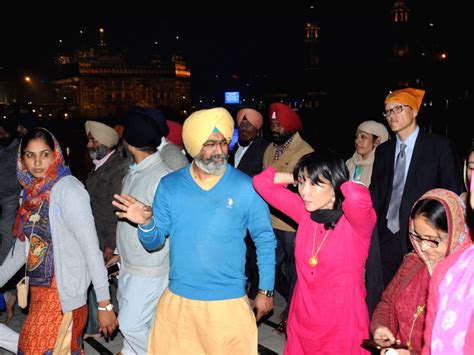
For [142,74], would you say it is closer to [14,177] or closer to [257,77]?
[257,77]

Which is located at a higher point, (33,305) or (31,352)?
(33,305)

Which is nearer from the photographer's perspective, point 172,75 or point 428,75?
point 428,75

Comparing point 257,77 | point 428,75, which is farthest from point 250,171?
point 257,77

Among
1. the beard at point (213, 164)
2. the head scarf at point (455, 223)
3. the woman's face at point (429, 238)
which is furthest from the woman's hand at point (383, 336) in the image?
the beard at point (213, 164)

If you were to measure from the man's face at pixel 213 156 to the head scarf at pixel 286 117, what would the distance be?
2968 millimetres

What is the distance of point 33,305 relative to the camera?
13.2 feet

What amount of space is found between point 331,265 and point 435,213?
2.62 ft

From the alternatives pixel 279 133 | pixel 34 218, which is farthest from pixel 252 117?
pixel 34 218

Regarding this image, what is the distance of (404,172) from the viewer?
5012 mm

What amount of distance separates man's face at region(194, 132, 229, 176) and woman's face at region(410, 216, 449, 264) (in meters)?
1.36

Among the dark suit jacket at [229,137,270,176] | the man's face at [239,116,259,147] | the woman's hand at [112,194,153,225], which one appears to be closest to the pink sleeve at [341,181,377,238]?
the woman's hand at [112,194,153,225]

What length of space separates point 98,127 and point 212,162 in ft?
9.86

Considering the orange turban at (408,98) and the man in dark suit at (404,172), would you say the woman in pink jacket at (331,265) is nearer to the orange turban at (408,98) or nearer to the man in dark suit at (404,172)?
the man in dark suit at (404,172)

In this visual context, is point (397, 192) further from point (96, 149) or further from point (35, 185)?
point (96, 149)
